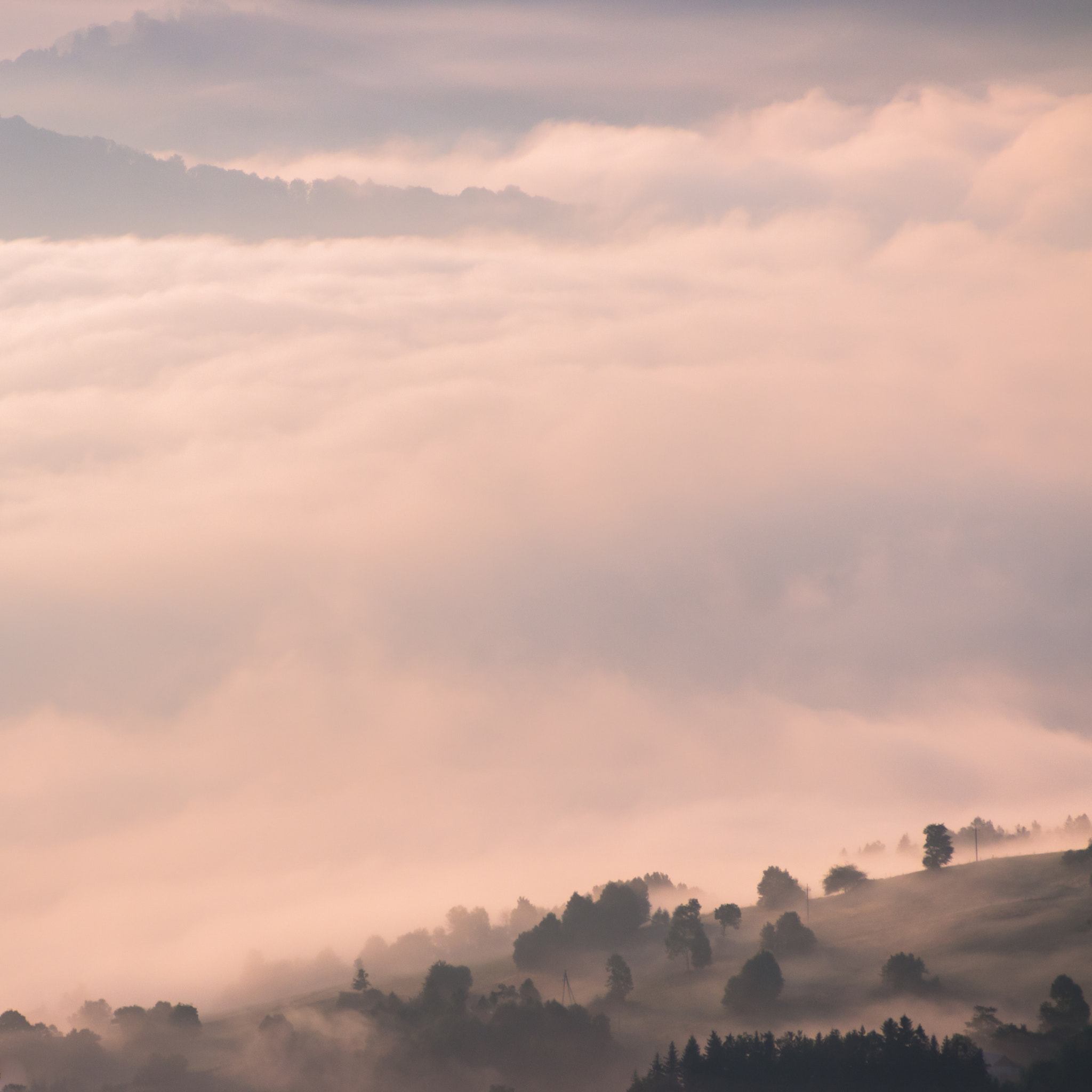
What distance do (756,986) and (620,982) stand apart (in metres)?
22.7

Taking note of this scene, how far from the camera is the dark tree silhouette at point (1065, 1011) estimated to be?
503 ft

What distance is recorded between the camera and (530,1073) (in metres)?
171

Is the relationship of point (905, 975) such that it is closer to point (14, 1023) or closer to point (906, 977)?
point (906, 977)

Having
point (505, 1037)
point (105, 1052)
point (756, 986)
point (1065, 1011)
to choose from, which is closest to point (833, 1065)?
point (1065, 1011)

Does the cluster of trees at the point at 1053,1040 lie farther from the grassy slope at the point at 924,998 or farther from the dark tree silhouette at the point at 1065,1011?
the grassy slope at the point at 924,998

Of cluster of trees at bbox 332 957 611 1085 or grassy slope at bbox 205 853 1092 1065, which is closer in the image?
cluster of trees at bbox 332 957 611 1085

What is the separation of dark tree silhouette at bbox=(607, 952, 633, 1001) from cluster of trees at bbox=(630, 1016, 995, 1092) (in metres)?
36.8

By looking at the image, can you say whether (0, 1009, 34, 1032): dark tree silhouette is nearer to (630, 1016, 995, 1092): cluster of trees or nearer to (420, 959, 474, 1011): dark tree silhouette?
(420, 959, 474, 1011): dark tree silhouette

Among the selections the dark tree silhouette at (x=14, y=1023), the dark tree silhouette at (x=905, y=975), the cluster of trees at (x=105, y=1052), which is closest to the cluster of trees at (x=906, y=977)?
the dark tree silhouette at (x=905, y=975)

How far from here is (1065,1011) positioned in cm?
15538

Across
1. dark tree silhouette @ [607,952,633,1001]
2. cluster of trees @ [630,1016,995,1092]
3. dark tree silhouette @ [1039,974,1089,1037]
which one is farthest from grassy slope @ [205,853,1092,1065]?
cluster of trees @ [630,1016,995,1092]

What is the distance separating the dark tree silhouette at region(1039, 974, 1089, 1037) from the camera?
6038 inches

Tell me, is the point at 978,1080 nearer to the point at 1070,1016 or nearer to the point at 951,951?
the point at 1070,1016

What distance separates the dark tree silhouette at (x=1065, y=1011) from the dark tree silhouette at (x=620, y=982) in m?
63.7
